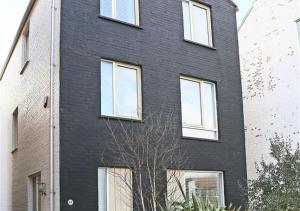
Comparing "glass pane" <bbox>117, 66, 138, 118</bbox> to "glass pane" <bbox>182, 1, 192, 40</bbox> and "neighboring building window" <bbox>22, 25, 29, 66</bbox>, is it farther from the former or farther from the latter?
"neighboring building window" <bbox>22, 25, 29, 66</bbox>

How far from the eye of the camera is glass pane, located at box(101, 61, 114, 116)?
11.7 m

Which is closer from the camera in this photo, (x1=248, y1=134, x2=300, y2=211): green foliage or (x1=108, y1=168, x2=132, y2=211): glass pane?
(x1=248, y1=134, x2=300, y2=211): green foliage

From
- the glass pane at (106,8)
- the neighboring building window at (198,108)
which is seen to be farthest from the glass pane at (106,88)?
the neighboring building window at (198,108)

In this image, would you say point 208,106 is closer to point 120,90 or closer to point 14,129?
point 120,90

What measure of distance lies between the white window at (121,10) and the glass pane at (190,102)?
240 centimetres

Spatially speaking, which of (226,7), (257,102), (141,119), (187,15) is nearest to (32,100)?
(141,119)

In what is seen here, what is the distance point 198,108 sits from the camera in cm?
1404

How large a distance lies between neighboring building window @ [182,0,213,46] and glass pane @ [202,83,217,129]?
1.53 metres

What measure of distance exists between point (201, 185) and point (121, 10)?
5.53 m

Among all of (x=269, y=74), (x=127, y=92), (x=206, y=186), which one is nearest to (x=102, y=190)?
(x=127, y=92)

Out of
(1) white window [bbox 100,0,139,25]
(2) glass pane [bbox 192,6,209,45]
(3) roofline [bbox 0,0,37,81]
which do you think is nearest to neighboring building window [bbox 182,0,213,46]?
(2) glass pane [bbox 192,6,209,45]

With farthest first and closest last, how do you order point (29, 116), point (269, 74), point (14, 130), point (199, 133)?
1. point (269, 74)
2. point (14, 130)
3. point (29, 116)
4. point (199, 133)

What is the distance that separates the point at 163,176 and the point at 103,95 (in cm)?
267

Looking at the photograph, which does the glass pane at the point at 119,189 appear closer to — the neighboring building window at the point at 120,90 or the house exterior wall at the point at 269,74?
the neighboring building window at the point at 120,90
